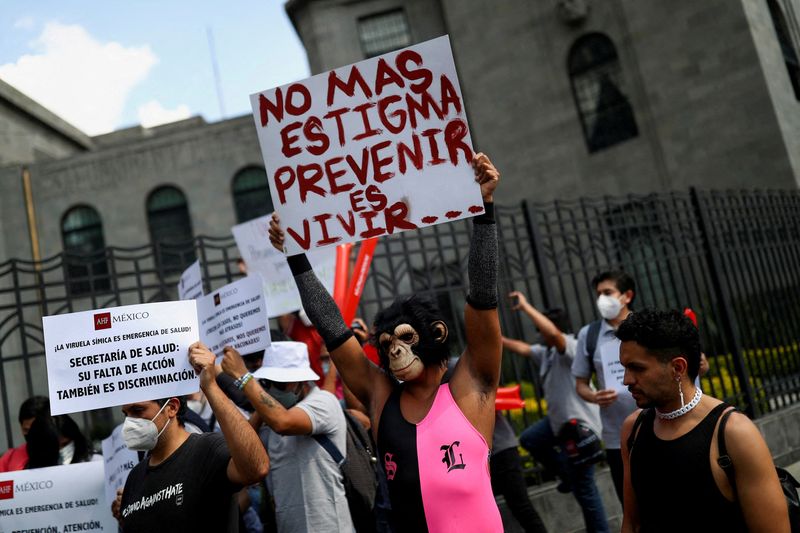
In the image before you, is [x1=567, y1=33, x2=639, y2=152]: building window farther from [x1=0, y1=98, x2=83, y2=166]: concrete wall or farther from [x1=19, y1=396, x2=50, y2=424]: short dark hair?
[x1=0, y1=98, x2=83, y2=166]: concrete wall

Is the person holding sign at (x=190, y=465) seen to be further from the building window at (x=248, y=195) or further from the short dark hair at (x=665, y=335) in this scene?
the building window at (x=248, y=195)

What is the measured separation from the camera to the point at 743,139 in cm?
1608

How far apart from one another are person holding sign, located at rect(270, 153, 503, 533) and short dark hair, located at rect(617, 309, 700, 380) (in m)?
0.54

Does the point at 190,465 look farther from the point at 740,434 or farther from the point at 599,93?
the point at 599,93

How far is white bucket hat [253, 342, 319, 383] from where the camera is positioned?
4172 mm

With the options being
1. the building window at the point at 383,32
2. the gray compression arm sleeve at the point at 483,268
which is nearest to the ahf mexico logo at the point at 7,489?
the gray compression arm sleeve at the point at 483,268

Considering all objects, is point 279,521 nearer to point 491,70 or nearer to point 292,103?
point 292,103

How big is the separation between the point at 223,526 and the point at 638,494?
1698mm

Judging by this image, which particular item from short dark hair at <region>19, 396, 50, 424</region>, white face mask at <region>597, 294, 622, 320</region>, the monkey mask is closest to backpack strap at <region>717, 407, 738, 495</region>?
the monkey mask

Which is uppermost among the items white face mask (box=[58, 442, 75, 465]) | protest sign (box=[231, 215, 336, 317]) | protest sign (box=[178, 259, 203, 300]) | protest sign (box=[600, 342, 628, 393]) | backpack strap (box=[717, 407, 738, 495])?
protest sign (box=[231, 215, 336, 317])

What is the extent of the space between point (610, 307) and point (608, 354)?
0.37 meters

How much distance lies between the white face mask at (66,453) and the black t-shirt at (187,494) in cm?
158

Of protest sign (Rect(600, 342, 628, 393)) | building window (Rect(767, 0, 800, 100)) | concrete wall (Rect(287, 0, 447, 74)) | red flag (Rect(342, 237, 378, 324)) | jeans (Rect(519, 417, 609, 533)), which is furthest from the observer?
concrete wall (Rect(287, 0, 447, 74))

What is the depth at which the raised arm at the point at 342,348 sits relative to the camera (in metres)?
3.20
